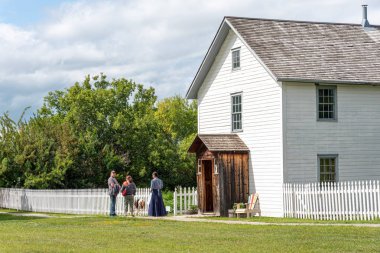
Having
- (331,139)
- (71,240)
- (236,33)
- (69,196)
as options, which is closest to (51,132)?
(69,196)

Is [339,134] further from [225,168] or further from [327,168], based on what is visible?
[225,168]

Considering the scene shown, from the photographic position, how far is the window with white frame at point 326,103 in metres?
32.3

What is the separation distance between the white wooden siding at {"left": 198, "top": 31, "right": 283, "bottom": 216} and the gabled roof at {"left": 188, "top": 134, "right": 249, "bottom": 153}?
0.94 feet

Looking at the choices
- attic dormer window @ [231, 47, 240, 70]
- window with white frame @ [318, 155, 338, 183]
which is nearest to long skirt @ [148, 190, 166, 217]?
attic dormer window @ [231, 47, 240, 70]

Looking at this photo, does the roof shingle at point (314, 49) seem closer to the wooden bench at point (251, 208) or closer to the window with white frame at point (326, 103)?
the window with white frame at point (326, 103)

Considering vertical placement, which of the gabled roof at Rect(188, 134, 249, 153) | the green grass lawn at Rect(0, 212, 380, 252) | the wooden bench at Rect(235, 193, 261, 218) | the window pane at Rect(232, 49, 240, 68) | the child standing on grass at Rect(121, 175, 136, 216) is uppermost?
the window pane at Rect(232, 49, 240, 68)

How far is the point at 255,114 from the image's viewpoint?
33.0m

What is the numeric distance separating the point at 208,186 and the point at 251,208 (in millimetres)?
3479

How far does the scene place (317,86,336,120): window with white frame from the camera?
3228cm

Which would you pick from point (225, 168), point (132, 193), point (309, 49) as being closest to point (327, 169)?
point (225, 168)

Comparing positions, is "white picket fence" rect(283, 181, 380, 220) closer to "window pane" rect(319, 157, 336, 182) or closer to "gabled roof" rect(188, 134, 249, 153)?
"window pane" rect(319, 157, 336, 182)

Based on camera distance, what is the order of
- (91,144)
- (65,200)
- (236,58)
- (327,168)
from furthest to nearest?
(91,144)
(65,200)
(236,58)
(327,168)

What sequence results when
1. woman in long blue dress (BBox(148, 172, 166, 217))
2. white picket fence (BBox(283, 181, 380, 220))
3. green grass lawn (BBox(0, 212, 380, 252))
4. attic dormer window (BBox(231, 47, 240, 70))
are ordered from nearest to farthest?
green grass lawn (BBox(0, 212, 380, 252)) < white picket fence (BBox(283, 181, 380, 220)) < woman in long blue dress (BBox(148, 172, 166, 217)) < attic dormer window (BBox(231, 47, 240, 70))

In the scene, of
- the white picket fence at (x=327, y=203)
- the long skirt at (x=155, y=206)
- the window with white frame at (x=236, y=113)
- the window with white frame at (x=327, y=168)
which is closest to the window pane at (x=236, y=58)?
the window with white frame at (x=236, y=113)
